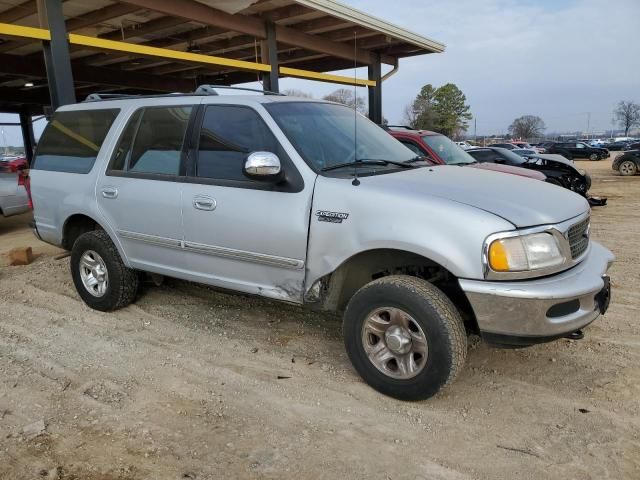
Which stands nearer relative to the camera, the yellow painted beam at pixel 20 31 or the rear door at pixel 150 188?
the rear door at pixel 150 188

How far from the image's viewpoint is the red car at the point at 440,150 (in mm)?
8125

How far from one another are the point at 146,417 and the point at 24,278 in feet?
12.7

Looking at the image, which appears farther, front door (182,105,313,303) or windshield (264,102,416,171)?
windshield (264,102,416,171)

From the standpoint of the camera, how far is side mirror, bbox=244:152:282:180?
129 inches

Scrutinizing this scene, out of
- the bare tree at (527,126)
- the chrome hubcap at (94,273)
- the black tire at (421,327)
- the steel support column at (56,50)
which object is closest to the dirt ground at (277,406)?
the black tire at (421,327)

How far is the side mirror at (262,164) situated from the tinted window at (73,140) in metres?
2.00

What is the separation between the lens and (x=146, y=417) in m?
3.05

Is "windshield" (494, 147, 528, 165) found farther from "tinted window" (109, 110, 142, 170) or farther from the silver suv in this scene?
"tinted window" (109, 110, 142, 170)

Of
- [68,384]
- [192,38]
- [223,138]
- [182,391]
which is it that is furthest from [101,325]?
[192,38]

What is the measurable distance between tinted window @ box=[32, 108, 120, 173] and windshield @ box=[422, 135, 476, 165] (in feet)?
17.1

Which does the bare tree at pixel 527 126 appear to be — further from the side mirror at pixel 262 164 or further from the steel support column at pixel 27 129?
the side mirror at pixel 262 164

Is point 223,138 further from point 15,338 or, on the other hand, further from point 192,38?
point 192,38

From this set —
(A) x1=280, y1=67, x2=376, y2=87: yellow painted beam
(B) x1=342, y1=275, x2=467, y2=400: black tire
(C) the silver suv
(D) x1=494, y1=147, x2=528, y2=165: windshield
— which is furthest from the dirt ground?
(A) x1=280, y1=67, x2=376, y2=87: yellow painted beam

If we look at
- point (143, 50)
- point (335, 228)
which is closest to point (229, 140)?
point (335, 228)
